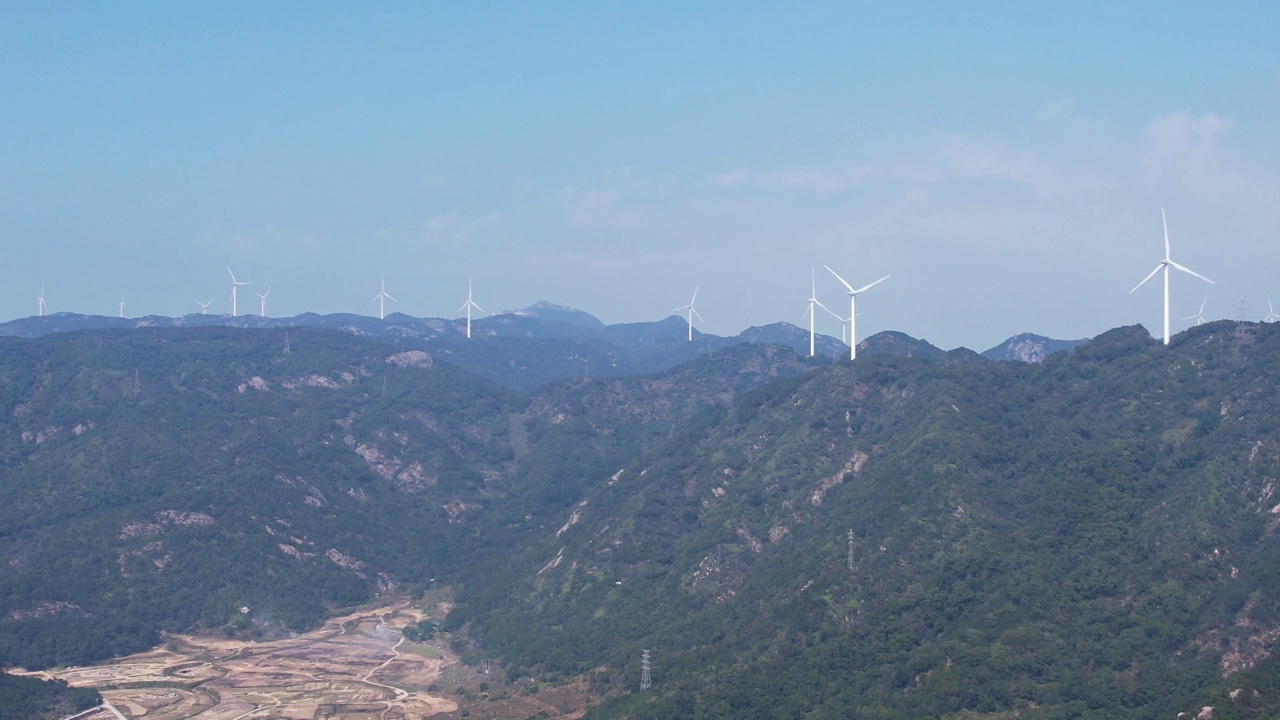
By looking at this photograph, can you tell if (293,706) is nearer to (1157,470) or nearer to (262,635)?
(262,635)

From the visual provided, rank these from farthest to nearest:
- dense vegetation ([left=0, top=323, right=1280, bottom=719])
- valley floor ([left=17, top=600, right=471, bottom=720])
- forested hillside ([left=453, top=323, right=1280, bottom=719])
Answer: valley floor ([left=17, top=600, right=471, bottom=720])
dense vegetation ([left=0, top=323, right=1280, bottom=719])
forested hillside ([left=453, top=323, right=1280, bottom=719])

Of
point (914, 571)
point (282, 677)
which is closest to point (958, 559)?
point (914, 571)

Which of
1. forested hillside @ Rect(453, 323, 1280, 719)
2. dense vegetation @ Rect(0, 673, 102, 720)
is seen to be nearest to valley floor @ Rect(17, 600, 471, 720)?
dense vegetation @ Rect(0, 673, 102, 720)

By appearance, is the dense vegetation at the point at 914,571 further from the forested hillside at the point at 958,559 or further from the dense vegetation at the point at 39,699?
the dense vegetation at the point at 39,699

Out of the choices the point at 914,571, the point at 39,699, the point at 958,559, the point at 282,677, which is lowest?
the point at 282,677

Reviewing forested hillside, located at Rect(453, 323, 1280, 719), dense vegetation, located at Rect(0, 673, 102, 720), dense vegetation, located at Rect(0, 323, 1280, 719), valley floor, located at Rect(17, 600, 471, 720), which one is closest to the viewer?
forested hillside, located at Rect(453, 323, 1280, 719)

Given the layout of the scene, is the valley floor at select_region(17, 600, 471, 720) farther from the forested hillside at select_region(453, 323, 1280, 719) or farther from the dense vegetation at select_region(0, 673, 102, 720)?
the forested hillside at select_region(453, 323, 1280, 719)

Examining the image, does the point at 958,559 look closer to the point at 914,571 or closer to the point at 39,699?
the point at 914,571

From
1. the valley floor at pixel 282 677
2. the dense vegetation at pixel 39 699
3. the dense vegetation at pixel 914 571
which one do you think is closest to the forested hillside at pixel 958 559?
the dense vegetation at pixel 914 571

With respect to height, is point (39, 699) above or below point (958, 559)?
below
